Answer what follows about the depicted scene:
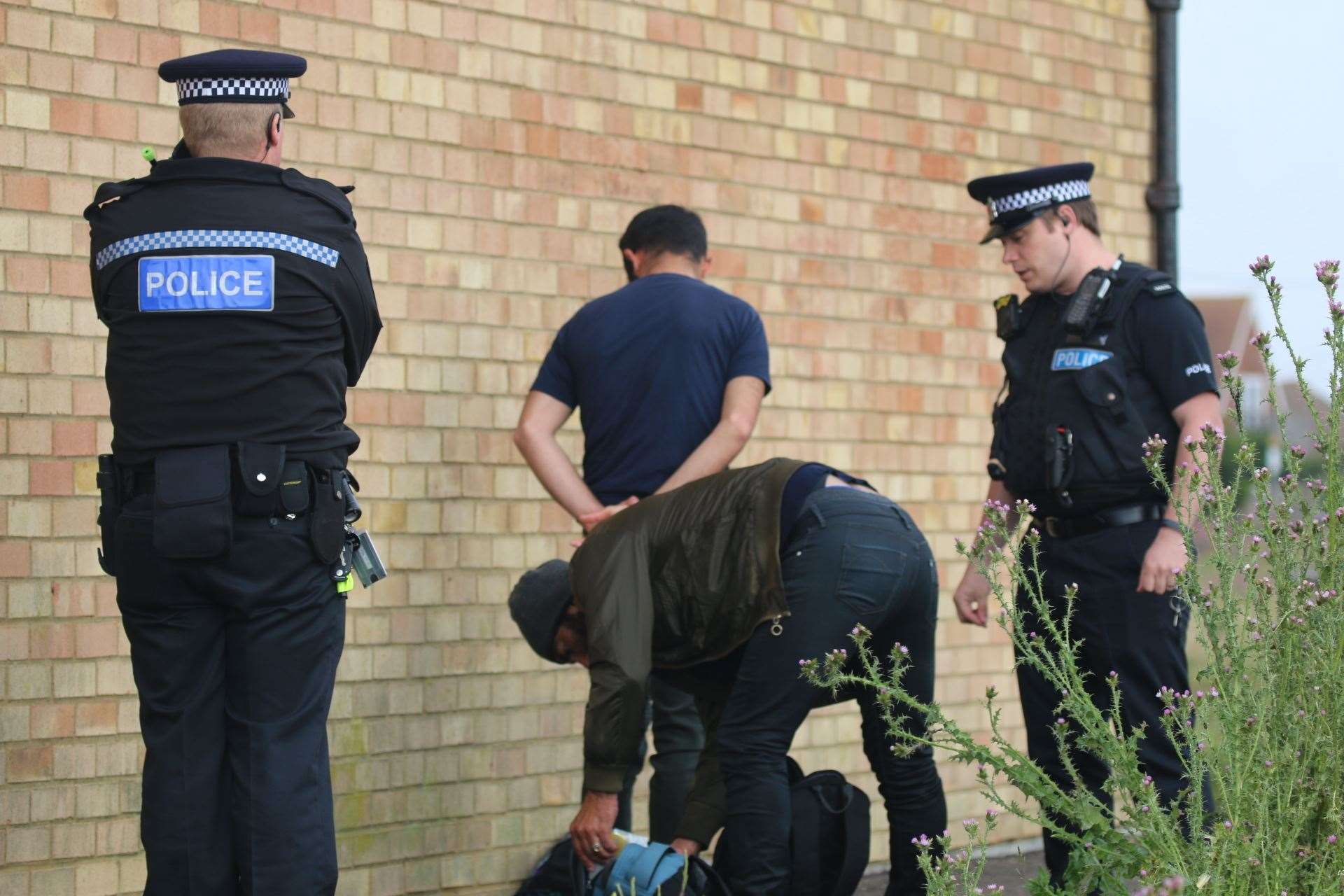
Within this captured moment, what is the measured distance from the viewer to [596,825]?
435cm

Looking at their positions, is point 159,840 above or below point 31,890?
above

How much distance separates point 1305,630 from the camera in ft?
10.8

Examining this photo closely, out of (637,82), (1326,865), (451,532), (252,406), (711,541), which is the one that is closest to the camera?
(1326,865)

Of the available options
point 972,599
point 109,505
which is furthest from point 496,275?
point 109,505

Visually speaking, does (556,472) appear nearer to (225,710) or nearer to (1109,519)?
(1109,519)

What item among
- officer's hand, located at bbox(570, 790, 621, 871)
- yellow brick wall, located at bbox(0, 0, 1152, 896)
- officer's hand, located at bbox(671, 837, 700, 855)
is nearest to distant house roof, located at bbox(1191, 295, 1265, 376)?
yellow brick wall, located at bbox(0, 0, 1152, 896)

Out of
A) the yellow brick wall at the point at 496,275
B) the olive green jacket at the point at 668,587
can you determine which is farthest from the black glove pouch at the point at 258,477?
the yellow brick wall at the point at 496,275

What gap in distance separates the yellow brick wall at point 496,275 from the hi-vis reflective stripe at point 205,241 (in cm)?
120

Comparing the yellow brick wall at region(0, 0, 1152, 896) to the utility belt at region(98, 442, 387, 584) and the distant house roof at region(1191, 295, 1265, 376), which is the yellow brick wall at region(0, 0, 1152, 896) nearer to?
the utility belt at region(98, 442, 387, 584)

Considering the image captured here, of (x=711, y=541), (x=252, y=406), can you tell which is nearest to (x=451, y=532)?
(x=711, y=541)

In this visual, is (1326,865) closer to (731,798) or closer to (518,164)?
(731,798)

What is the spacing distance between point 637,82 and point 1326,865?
12.6ft

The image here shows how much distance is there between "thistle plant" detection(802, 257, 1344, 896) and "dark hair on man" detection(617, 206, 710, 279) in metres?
2.06

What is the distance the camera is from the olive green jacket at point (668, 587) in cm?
426
